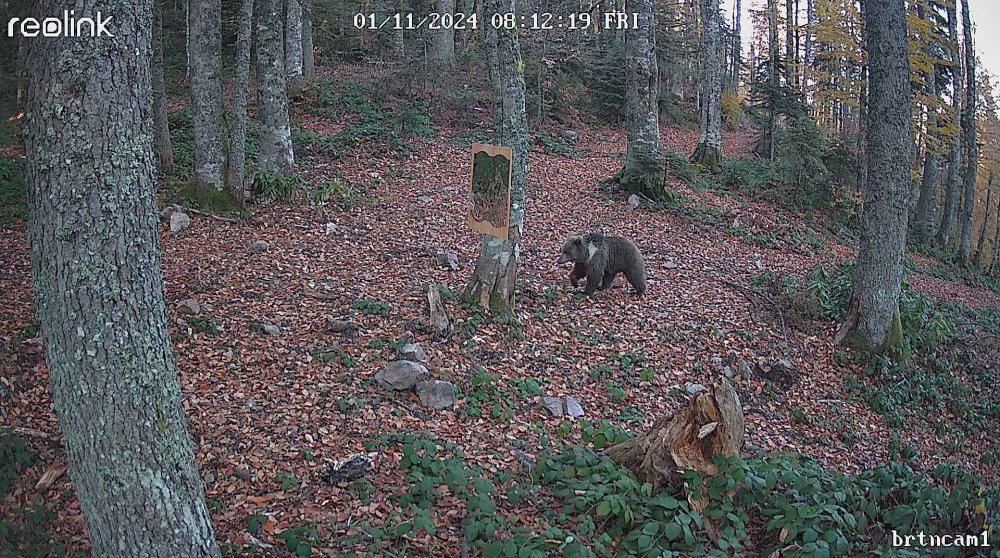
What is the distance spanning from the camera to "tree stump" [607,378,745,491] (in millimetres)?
5055

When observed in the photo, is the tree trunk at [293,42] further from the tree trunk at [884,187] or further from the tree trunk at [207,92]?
the tree trunk at [884,187]

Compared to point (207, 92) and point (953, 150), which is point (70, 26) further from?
point (953, 150)

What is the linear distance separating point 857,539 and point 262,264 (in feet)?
23.6

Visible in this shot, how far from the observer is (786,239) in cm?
1407

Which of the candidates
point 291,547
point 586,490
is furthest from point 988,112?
point 291,547

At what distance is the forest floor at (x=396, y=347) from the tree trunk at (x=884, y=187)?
641 millimetres

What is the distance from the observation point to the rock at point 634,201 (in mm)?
14023

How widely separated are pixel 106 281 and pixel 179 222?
6.91 m

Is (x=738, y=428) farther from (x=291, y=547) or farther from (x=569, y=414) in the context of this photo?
(x=291, y=547)

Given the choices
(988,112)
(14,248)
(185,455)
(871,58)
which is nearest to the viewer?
(185,455)

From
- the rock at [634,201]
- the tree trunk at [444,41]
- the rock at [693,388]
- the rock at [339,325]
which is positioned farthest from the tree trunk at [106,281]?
the tree trunk at [444,41]

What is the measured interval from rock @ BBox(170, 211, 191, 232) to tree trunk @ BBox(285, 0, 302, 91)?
6.97 meters

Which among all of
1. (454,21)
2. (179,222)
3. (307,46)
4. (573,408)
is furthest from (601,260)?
(454,21)

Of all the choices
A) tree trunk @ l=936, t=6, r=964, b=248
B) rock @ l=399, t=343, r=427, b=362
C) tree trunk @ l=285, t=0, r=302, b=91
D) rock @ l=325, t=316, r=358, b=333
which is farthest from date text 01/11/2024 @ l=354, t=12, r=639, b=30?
rock @ l=399, t=343, r=427, b=362
